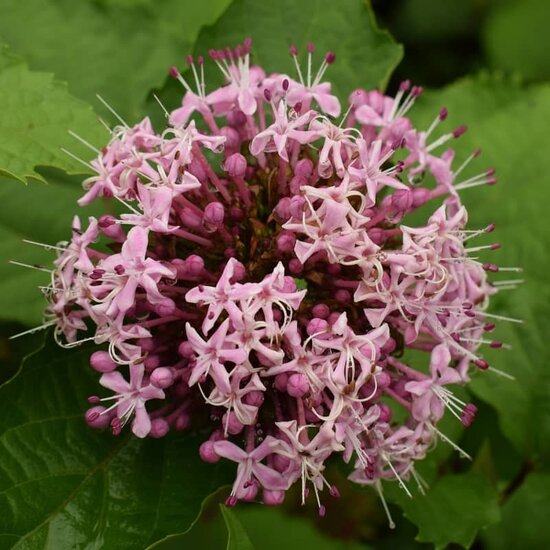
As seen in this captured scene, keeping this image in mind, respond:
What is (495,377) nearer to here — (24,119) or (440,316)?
(440,316)

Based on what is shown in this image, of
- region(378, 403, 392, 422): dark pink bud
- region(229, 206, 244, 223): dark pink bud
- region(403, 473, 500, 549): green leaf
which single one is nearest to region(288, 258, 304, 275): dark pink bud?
region(229, 206, 244, 223): dark pink bud

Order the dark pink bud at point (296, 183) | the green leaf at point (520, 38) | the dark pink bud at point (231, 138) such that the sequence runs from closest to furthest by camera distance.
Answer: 1. the dark pink bud at point (296, 183)
2. the dark pink bud at point (231, 138)
3. the green leaf at point (520, 38)

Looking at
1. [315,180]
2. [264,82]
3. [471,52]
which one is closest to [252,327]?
[315,180]

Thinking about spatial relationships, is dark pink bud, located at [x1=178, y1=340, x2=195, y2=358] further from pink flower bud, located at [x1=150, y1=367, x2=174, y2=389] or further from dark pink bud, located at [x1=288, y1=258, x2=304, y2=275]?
dark pink bud, located at [x1=288, y1=258, x2=304, y2=275]

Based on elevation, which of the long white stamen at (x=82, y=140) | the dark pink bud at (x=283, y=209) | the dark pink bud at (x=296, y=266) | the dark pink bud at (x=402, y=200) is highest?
the dark pink bud at (x=402, y=200)

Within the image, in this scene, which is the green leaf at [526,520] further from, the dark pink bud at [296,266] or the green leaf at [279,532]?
the dark pink bud at [296,266]

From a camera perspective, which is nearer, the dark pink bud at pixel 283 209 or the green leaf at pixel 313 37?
the dark pink bud at pixel 283 209

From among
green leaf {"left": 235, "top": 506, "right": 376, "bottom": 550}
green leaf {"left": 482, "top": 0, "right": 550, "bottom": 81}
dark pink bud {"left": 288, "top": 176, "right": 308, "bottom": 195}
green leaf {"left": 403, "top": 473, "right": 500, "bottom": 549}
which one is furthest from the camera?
green leaf {"left": 482, "top": 0, "right": 550, "bottom": 81}

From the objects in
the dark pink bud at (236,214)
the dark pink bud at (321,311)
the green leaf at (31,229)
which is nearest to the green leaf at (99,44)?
the green leaf at (31,229)
